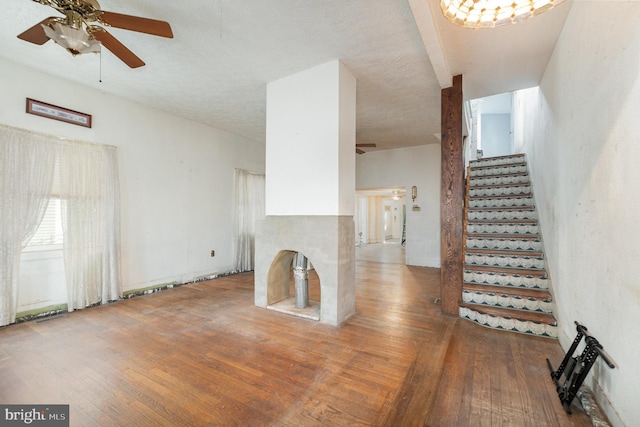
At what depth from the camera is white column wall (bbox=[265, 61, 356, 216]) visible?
3.04 metres

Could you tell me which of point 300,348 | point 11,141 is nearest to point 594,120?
point 300,348

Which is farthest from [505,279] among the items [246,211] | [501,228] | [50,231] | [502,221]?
[50,231]

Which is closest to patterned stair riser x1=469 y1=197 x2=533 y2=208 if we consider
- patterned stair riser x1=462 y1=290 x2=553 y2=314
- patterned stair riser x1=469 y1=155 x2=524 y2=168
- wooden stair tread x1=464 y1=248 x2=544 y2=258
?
wooden stair tread x1=464 y1=248 x2=544 y2=258

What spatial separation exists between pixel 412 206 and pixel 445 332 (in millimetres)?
4439

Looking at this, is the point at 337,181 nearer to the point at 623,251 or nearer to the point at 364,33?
the point at 364,33

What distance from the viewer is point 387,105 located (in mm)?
4309

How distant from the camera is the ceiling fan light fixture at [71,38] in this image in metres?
1.73

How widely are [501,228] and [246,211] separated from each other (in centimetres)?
509

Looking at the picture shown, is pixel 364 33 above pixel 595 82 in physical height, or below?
above

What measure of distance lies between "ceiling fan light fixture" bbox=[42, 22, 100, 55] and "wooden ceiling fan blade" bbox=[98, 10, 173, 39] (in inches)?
7.6

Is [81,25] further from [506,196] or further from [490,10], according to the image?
[506,196]

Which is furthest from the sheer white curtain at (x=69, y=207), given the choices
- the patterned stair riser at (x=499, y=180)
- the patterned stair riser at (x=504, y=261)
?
the patterned stair riser at (x=499, y=180)

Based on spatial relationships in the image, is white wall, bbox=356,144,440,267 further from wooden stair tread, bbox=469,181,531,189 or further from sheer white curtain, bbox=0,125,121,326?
sheer white curtain, bbox=0,125,121,326

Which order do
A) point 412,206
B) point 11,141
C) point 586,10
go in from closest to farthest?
point 586,10, point 11,141, point 412,206
